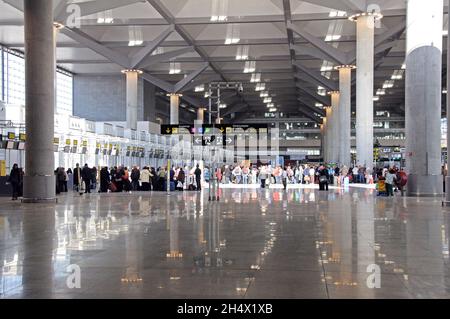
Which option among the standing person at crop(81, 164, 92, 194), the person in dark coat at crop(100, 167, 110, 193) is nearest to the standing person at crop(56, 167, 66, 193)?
the standing person at crop(81, 164, 92, 194)

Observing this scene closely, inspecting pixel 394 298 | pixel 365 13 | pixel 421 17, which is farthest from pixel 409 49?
pixel 394 298

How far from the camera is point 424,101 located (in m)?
25.3

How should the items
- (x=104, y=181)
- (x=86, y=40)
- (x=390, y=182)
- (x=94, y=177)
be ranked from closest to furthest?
(x=390, y=182) < (x=104, y=181) < (x=94, y=177) < (x=86, y=40)

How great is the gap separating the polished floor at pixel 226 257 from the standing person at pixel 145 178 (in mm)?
17894

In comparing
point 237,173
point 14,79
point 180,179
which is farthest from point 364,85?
point 14,79

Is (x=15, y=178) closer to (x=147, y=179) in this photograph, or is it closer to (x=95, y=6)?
(x=147, y=179)

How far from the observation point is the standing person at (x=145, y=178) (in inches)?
1267

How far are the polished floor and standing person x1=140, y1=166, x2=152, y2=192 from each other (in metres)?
17.9

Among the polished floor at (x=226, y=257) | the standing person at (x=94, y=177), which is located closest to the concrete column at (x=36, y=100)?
the polished floor at (x=226, y=257)

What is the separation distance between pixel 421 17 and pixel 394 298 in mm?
23087

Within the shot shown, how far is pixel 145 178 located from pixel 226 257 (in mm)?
24781

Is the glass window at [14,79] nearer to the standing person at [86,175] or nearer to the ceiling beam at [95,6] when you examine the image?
the ceiling beam at [95,6]

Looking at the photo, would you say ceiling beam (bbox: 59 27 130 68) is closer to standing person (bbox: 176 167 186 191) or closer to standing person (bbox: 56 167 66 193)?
standing person (bbox: 176 167 186 191)
